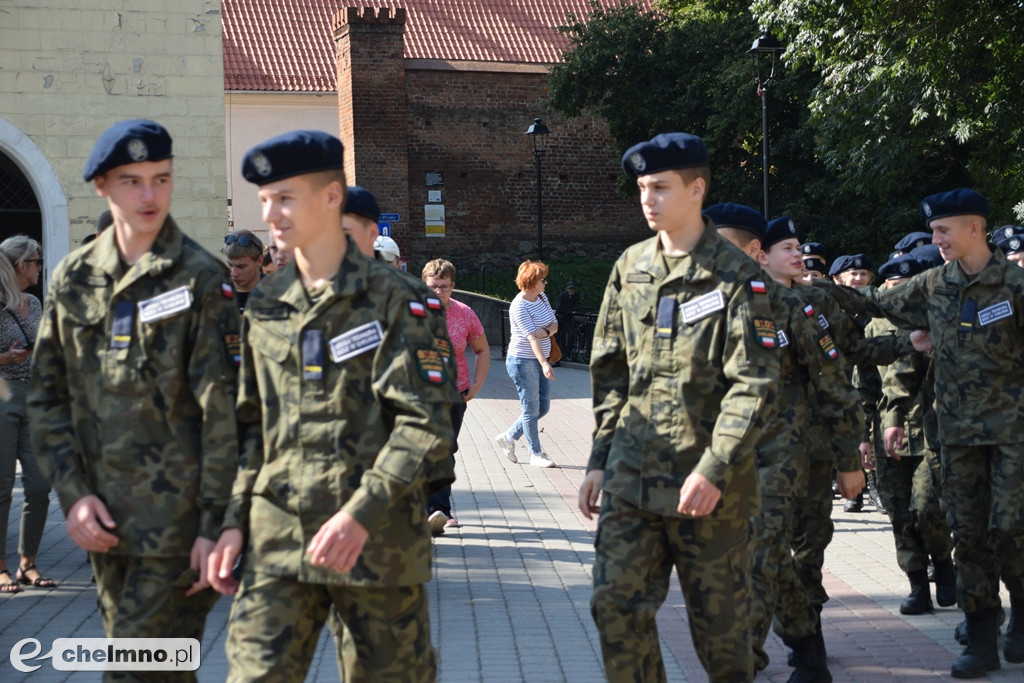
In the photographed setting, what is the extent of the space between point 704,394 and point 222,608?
422cm

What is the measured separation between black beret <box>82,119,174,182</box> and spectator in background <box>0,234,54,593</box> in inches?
173

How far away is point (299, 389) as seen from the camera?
386cm

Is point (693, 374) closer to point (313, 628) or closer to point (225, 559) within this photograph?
point (313, 628)

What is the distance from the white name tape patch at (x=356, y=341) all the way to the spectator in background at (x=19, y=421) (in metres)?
4.88

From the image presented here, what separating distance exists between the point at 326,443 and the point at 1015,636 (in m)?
4.08

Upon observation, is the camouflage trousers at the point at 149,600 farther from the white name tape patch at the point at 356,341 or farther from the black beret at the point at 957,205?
the black beret at the point at 957,205

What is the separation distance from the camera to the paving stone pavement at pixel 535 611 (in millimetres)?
6418

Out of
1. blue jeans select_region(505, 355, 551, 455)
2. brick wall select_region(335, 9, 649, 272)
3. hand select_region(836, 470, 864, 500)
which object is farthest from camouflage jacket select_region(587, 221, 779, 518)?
brick wall select_region(335, 9, 649, 272)

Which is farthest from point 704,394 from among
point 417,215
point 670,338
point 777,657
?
point 417,215

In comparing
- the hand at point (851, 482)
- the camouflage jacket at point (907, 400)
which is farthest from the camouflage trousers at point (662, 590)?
the camouflage jacket at point (907, 400)

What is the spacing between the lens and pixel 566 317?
1173 inches

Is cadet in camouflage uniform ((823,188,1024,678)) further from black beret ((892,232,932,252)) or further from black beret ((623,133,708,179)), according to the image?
black beret ((892,232,932,252))

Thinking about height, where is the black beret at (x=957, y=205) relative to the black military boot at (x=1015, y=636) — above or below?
above

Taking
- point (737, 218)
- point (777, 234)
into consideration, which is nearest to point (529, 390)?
point (777, 234)
